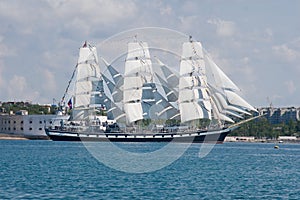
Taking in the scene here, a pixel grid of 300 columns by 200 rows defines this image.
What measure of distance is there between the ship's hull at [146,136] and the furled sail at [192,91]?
3427 millimetres

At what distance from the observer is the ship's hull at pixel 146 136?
14338cm

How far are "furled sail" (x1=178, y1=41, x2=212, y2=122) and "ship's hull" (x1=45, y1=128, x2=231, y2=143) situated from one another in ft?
11.2

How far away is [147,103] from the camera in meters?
154

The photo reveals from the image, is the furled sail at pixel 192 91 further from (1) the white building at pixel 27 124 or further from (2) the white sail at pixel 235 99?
(1) the white building at pixel 27 124

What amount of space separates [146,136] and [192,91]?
12.4 meters

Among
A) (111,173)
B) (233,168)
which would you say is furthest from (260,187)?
(233,168)

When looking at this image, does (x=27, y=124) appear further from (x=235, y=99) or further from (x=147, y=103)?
(x=235, y=99)

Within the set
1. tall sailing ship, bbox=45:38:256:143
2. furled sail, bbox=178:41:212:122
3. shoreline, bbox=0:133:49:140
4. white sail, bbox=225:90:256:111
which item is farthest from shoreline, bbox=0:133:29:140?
white sail, bbox=225:90:256:111

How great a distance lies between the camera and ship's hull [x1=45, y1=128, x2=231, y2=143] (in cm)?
14338

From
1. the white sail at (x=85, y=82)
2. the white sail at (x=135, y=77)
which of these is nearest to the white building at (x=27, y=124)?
the white sail at (x=85, y=82)

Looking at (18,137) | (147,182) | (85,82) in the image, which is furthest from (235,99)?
(147,182)

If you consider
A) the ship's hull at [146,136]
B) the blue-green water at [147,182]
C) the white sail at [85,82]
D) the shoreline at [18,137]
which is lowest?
the blue-green water at [147,182]

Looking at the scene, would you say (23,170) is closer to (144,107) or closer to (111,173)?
(111,173)

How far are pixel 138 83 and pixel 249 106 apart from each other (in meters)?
28.7
